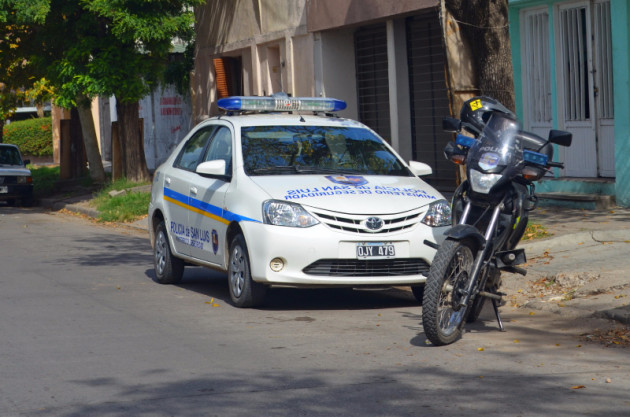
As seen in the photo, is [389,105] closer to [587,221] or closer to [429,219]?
[587,221]

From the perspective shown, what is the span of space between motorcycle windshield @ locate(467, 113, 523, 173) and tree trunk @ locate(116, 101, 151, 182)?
17.6m

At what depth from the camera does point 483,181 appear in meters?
7.72

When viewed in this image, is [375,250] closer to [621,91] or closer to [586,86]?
[621,91]

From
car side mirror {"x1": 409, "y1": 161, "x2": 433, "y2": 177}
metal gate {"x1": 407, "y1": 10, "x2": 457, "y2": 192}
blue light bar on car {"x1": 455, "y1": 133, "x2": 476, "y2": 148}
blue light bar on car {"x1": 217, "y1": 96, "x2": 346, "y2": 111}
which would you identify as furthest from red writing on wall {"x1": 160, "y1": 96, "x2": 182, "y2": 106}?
blue light bar on car {"x1": 455, "y1": 133, "x2": 476, "y2": 148}

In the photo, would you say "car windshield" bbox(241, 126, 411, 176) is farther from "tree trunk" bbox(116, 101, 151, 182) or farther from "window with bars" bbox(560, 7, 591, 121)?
"tree trunk" bbox(116, 101, 151, 182)

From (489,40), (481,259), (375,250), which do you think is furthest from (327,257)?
(489,40)

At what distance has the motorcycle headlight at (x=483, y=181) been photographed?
7695mm

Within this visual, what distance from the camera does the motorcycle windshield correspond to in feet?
25.3

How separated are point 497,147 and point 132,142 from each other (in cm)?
1786

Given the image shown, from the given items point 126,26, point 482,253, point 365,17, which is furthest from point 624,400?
point 126,26

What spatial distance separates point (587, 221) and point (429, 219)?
4864 mm

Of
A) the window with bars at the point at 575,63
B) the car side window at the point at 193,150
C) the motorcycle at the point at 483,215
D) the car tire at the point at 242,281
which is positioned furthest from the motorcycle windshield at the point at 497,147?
the window with bars at the point at 575,63

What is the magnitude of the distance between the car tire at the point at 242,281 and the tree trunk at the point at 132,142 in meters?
15.6

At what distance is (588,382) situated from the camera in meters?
6.31
